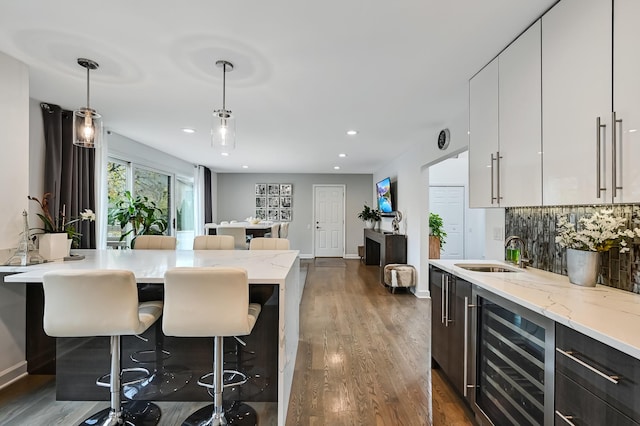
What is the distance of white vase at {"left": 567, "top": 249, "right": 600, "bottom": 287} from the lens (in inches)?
67.9

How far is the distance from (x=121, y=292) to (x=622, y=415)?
6.99 ft

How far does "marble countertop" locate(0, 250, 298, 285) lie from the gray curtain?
1.00m

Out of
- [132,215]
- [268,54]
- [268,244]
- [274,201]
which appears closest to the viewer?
[268,54]

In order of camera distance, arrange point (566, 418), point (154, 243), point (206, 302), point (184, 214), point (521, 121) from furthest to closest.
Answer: point (184, 214)
point (154, 243)
point (521, 121)
point (206, 302)
point (566, 418)

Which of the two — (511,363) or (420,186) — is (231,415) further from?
(420,186)

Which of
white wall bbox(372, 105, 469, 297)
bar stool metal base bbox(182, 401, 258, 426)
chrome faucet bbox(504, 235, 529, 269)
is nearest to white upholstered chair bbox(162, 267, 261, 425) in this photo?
bar stool metal base bbox(182, 401, 258, 426)

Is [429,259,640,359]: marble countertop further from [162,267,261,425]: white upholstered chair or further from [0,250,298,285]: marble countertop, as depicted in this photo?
[162,267,261,425]: white upholstered chair

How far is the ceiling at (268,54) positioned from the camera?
1813mm

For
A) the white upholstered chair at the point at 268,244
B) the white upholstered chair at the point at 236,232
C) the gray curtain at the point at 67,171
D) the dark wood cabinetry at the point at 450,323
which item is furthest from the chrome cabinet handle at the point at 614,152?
the white upholstered chair at the point at 236,232

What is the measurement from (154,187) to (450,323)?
5629 mm

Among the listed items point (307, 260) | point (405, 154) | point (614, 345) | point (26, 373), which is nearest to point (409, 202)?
point (405, 154)

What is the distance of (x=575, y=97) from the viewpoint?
62.1 inches

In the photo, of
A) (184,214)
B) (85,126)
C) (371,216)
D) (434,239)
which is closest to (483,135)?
(85,126)

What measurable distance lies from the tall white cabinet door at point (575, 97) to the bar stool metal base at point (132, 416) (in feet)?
8.89
